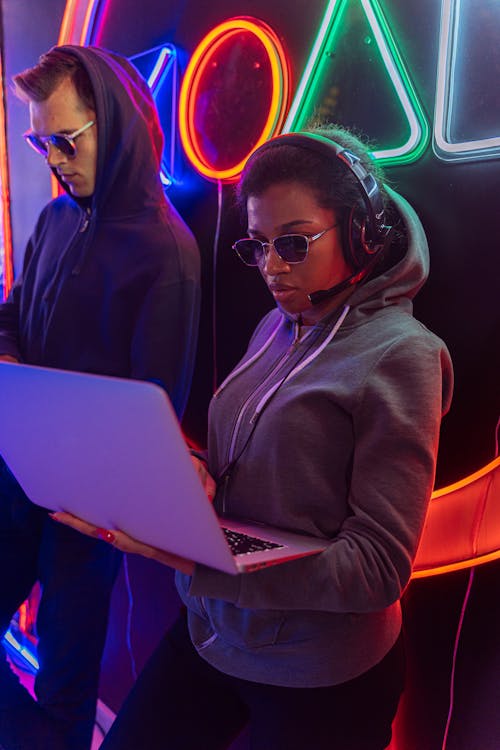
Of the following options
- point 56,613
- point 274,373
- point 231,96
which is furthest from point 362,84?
point 56,613

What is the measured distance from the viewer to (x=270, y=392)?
3.88ft

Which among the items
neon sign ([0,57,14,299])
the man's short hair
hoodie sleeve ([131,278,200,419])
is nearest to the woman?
hoodie sleeve ([131,278,200,419])

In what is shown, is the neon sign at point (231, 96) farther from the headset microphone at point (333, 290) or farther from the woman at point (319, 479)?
the headset microphone at point (333, 290)

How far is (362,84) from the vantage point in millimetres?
1435

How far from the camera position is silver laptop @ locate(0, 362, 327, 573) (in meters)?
0.81

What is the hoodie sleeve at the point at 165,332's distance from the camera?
1573 millimetres

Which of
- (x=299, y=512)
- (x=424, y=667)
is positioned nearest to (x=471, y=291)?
(x=299, y=512)

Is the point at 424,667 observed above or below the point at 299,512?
below

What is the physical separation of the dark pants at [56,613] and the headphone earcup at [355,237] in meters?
1.03

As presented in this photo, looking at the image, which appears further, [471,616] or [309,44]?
[309,44]

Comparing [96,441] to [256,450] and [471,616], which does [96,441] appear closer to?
[256,450]

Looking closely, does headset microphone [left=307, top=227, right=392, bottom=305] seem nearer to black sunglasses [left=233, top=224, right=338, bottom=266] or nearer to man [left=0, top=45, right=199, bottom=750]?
black sunglasses [left=233, top=224, right=338, bottom=266]

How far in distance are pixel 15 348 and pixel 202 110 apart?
0.82m

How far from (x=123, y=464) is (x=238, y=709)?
0.61 m
